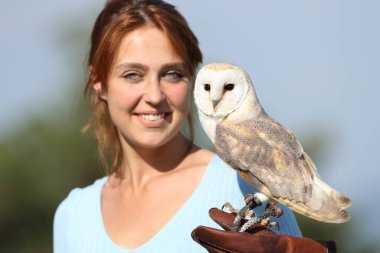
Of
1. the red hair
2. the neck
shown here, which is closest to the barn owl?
the red hair

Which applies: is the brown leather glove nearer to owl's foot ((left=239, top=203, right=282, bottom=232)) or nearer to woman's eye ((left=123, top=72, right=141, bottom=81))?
owl's foot ((left=239, top=203, right=282, bottom=232))

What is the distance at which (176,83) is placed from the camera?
2.03 meters

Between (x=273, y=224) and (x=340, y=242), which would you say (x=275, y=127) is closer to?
(x=273, y=224)

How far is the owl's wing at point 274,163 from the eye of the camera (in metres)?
1.56

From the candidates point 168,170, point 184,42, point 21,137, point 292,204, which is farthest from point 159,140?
point 21,137

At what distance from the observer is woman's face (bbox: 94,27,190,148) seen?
79.0 inches

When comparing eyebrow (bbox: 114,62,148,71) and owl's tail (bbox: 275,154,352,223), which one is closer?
owl's tail (bbox: 275,154,352,223)

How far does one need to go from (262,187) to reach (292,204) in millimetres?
90

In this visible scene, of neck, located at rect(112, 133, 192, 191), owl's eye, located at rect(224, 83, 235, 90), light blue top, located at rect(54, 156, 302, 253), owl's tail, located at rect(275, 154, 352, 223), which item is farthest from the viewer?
neck, located at rect(112, 133, 192, 191)

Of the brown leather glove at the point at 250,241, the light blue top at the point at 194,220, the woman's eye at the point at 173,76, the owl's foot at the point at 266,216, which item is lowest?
the light blue top at the point at 194,220

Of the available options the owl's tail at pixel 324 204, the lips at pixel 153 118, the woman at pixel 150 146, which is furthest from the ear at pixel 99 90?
the owl's tail at pixel 324 204

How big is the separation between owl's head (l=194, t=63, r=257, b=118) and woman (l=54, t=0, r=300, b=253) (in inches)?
13.8

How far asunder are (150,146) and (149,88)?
219mm

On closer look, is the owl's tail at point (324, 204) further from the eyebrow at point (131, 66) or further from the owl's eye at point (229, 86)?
the eyebrow at point (131, 66)
